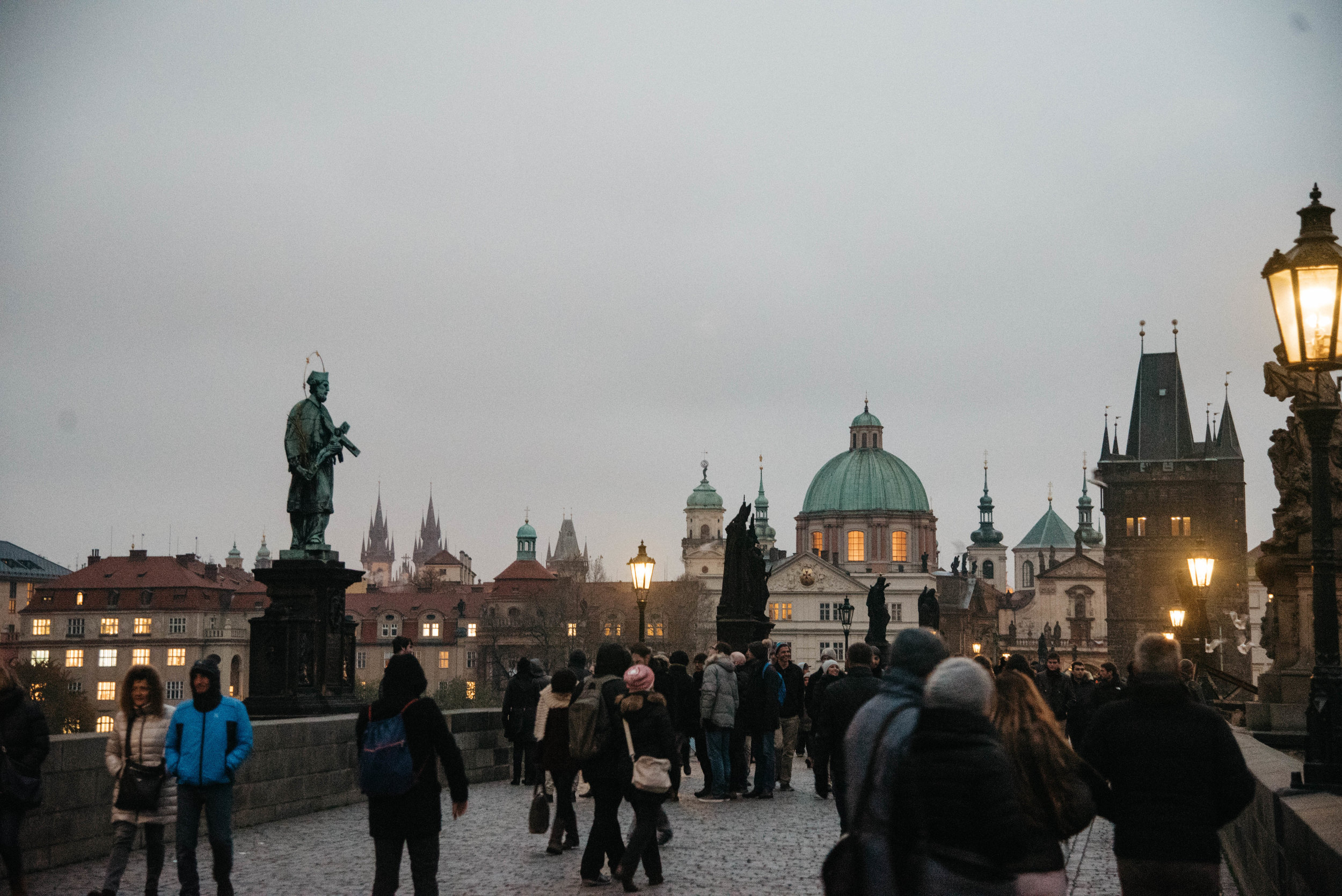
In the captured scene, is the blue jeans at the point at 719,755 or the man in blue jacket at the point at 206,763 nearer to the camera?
the man in blue jacket at the point at 206,763

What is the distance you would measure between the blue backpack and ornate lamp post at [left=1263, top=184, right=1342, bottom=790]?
4.42 m

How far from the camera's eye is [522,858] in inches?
430

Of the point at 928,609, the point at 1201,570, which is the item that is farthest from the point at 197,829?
the point at 928,609

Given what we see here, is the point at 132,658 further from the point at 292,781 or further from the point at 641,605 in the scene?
the point at 292,781

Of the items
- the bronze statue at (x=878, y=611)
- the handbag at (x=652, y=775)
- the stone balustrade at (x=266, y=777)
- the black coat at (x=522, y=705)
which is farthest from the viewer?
the bronze statue at (x=878, y=611)

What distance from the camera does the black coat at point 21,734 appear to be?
741 cm

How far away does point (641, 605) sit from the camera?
22250 mm

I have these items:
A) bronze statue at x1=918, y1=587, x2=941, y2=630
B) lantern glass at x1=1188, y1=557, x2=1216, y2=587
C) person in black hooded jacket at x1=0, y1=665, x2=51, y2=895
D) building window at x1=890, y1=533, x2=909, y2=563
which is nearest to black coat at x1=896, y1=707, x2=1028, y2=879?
person in black hooded jacket at x1=0, y1=665, x2=51, y2=895

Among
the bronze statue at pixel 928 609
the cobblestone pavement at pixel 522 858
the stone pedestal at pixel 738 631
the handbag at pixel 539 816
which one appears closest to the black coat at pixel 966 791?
the cobblestone pavement at pixel 522 858

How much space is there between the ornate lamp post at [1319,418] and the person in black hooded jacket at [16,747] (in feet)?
21.3

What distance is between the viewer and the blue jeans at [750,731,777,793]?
15547 millimetres

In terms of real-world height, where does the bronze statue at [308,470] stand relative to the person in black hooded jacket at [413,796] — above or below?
above

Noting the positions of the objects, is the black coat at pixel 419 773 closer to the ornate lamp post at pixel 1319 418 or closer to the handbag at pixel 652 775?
the handbag at pixel 652 775

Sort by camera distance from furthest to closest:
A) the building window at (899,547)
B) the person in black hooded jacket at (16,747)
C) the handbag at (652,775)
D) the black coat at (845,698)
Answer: the building window at (899,547) < the handbag at (652,775) < the black coat at (845,698) < the person in black hooded jacket at (16,747)
